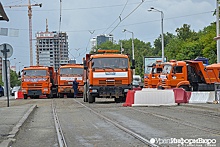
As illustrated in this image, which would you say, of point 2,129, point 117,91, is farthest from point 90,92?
point 2,129

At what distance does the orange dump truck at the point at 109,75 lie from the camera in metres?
28.3

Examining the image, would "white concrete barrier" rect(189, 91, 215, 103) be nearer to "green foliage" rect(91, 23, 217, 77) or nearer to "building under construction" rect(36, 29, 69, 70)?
"green foliage" rect(91, 23, 217, 77)

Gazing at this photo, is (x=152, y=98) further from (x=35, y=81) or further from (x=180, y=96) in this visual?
(x=35, y=81)

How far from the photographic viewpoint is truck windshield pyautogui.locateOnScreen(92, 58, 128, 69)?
28484 mm

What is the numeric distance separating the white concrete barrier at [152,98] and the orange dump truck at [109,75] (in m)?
2.80

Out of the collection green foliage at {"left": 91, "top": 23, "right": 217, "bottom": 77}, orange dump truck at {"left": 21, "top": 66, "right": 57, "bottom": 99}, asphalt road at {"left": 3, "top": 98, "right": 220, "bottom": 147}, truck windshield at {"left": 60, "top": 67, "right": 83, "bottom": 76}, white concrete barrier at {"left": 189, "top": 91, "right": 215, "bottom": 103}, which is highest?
green foliage at {"left": 91, "top": 23, "right": 217, "bottom": 77}

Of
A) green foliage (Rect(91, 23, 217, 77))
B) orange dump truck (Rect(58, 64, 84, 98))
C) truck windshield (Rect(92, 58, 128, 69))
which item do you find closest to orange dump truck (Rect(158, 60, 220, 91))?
truck windshield (Rect(92, 58, 128, 69))

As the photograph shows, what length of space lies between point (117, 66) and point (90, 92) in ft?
7.35

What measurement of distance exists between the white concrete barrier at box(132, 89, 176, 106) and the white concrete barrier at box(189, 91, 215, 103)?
221 centimetres

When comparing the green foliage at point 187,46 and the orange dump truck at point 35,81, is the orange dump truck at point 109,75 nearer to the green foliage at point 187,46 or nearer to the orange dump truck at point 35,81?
the orange dump truck at point 35,81

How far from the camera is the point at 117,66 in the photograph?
28.5 meters

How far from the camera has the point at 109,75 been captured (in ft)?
92.7

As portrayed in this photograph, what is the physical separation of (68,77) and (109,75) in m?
15.1

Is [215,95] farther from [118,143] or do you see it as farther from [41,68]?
[41,68]
